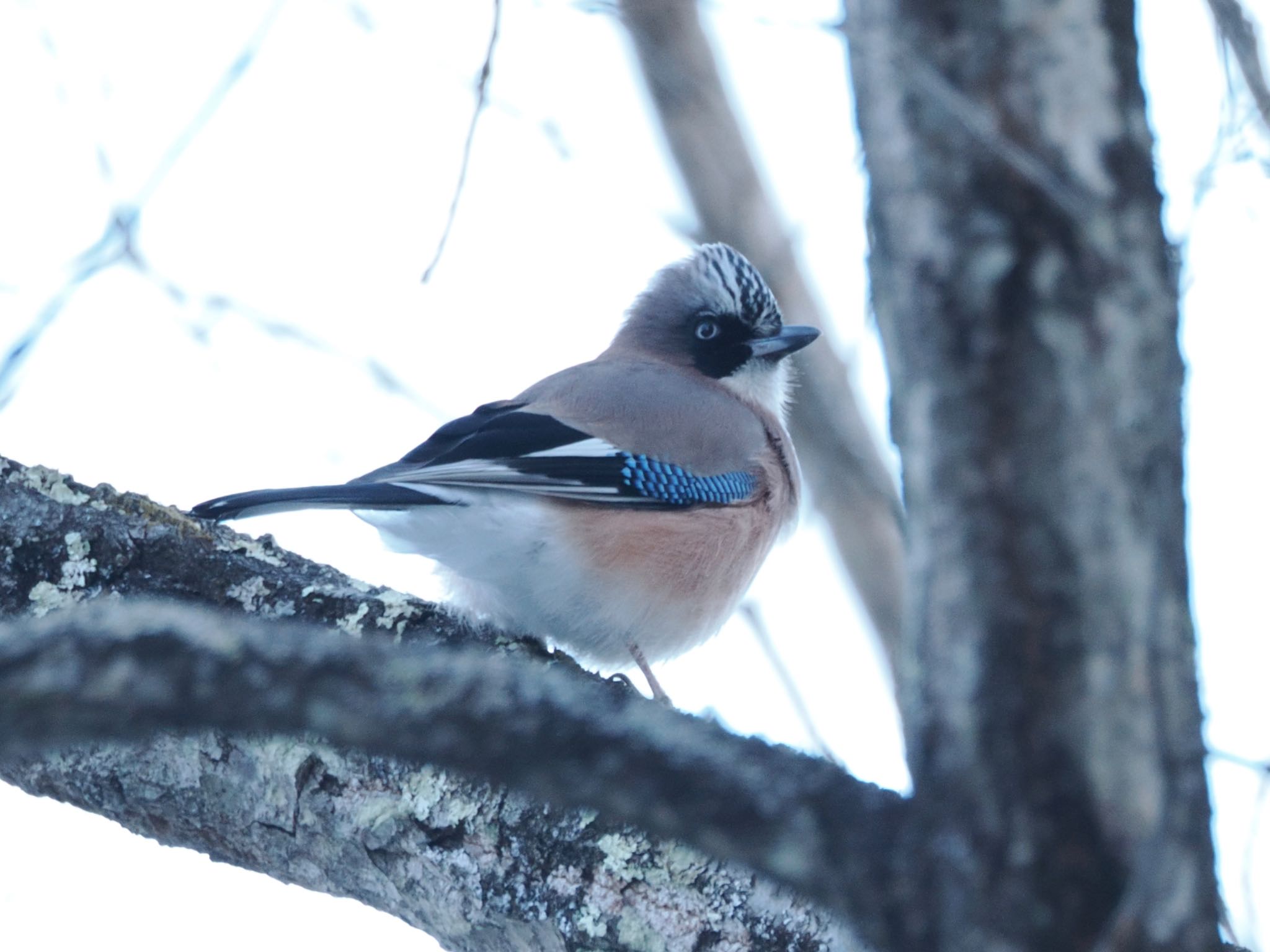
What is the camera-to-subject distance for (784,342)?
5.42m

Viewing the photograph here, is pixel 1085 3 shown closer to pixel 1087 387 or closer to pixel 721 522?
pixel 1087 387

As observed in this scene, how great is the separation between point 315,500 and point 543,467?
81 centimetres

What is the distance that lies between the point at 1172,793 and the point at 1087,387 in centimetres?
41

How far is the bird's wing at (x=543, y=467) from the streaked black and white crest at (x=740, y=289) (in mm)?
1159

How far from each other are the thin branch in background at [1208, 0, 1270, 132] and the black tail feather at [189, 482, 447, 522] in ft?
7.66

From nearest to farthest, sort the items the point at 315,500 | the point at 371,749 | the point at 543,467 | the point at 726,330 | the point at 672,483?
the point at 371,749, the point at 315,500, the point at 543,467, the point at 672,483, the point at 726,330

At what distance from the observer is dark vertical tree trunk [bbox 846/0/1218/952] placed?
1359 mm

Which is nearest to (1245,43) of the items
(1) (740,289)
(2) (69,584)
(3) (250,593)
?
(3) (250,593)

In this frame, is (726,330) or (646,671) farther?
(726,330)

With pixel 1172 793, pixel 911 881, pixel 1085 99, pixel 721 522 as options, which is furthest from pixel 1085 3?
pixel 721 522

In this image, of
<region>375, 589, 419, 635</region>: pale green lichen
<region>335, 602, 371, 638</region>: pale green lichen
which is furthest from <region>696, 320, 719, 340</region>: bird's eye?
<region>335, 602, 371, 638</region>: pale green lichen

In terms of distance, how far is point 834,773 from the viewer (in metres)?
1.49

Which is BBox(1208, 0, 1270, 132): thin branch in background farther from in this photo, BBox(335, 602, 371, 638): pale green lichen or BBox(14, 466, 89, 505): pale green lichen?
BBox(14, 466, 89, 505): pale green lichen

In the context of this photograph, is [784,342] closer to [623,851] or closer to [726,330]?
[726,330]
